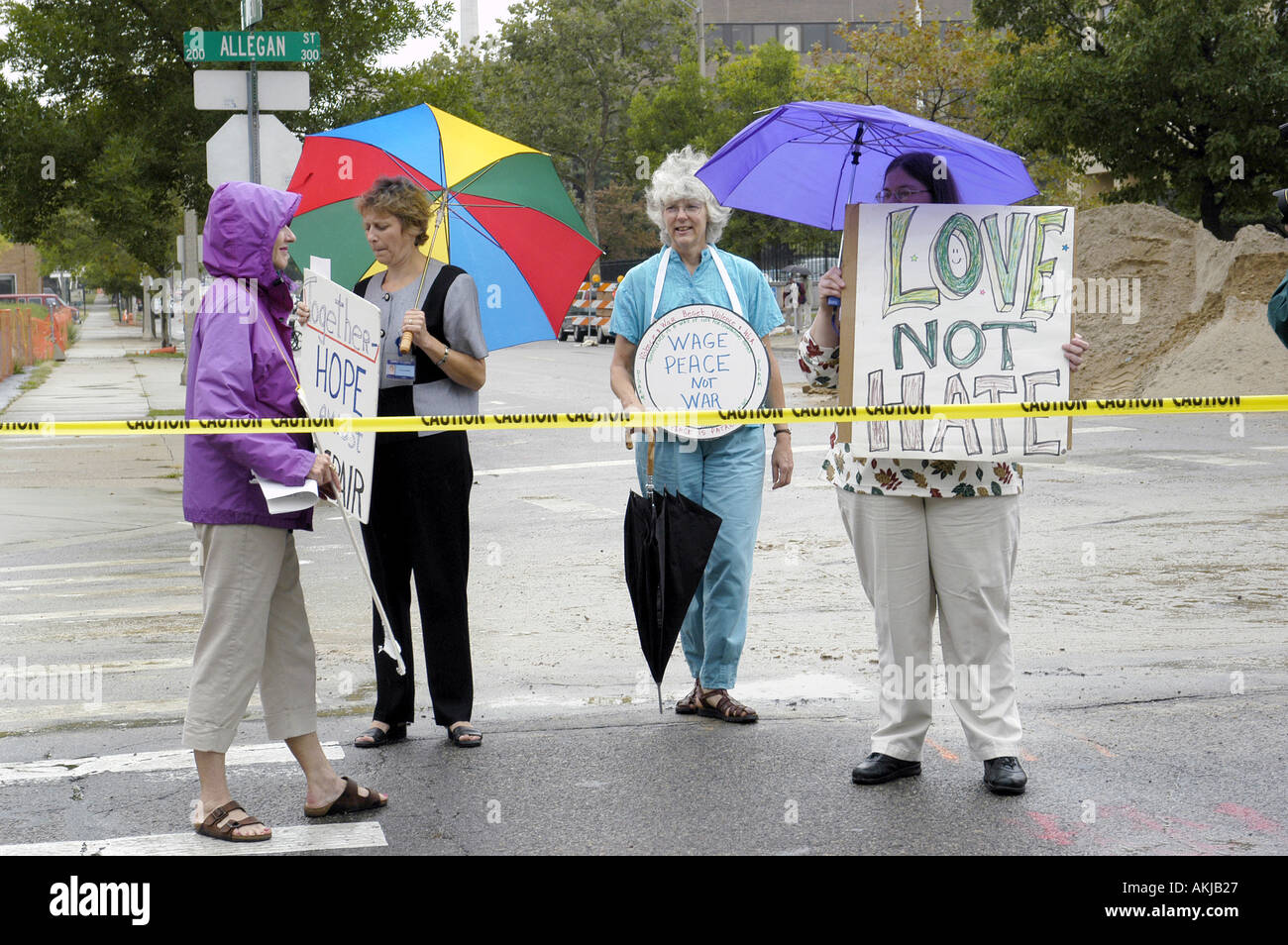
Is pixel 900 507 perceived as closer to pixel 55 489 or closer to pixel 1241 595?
Answer: pixel 1241 595

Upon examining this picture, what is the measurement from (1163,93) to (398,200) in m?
20.8

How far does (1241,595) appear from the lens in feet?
25.9

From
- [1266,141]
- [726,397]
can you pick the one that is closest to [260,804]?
[726,397]

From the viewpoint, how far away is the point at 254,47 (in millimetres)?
10938

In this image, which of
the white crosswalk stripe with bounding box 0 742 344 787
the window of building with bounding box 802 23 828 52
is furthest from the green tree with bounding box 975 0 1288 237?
the window of building with bounding box 802 23 828 52

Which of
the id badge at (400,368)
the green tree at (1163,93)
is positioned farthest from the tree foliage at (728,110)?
→ the id badge at (400,368)

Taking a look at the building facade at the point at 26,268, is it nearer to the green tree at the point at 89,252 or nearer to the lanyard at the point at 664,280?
the green tree at the point at 89,252

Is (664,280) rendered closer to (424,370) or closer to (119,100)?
(424,370)

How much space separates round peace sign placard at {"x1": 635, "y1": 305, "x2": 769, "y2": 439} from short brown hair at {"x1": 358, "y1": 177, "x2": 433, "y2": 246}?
3.29 ft

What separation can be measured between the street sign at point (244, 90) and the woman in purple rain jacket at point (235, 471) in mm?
7978

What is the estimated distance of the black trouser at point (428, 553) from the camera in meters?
5.38

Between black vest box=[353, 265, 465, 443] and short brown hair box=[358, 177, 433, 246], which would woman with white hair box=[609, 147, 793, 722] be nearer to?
black vest box=[353, 265, 465, 443]

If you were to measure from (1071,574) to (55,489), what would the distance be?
9925 mm

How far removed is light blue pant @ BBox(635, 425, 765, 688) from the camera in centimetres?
563
